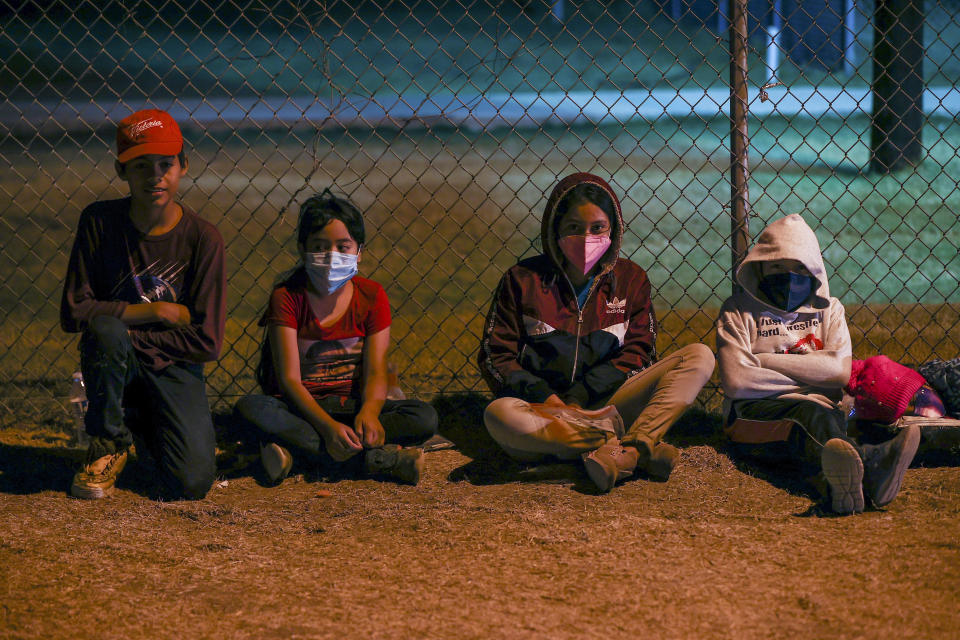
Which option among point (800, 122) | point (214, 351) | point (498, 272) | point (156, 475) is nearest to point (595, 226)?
point (214, 351)

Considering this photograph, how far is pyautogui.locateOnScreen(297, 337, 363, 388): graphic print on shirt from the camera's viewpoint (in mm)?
3715

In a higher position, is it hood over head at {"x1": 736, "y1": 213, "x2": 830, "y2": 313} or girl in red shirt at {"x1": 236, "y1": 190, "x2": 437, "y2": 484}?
hood over head at {"x1": 736, "y1": 213, "x2": 830, "y2": 313}

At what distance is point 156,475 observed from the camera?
12.0 ft

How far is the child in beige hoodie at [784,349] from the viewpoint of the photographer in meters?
3.54

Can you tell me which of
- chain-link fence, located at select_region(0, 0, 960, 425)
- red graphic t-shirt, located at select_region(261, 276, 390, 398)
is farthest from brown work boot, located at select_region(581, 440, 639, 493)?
chain-link fence, located at select_region(0, 0, 960, 425)

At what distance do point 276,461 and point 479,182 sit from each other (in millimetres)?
9268

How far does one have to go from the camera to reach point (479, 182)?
1251 cm

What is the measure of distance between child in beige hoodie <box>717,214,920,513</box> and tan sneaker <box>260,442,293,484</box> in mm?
1694

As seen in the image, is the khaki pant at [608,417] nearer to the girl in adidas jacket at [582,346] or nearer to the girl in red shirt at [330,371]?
the girl in adidas jacket at [582,346]

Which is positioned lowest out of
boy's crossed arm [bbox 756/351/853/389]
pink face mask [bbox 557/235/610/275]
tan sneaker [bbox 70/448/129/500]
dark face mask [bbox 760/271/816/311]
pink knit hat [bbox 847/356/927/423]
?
tan sneaker [bbox 70/448/129/500]

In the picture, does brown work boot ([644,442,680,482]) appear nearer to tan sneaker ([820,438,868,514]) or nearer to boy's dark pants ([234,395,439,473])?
tan sneaker ([820,438,868,514])

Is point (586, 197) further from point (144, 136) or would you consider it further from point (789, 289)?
point (144, 136)

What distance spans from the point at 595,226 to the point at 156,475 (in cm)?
194

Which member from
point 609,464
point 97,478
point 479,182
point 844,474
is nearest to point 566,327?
point 609,464
